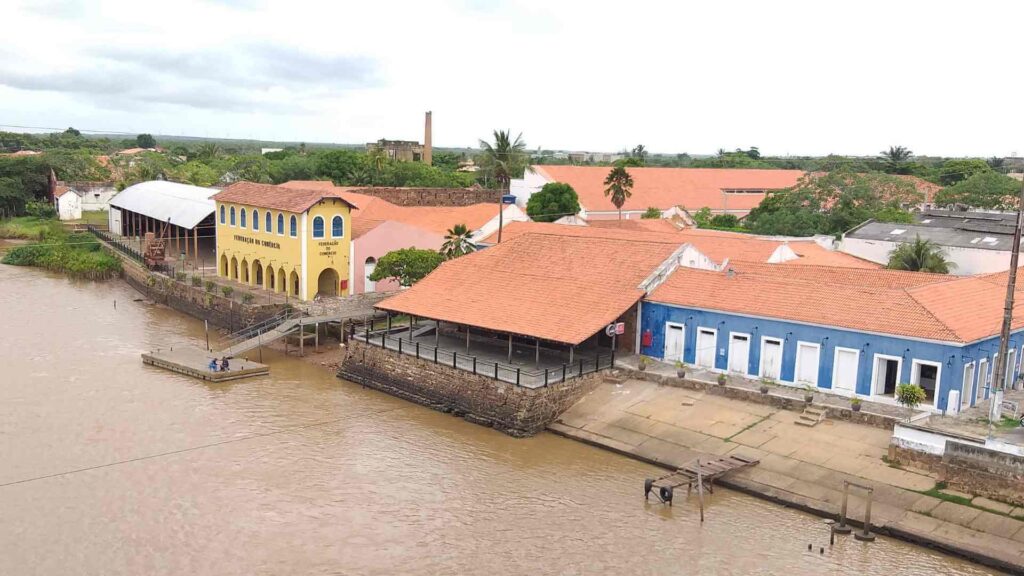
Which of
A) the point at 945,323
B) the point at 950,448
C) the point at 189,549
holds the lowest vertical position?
the point at 189,549

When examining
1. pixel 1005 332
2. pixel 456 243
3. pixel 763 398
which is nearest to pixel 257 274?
pixel 456 243

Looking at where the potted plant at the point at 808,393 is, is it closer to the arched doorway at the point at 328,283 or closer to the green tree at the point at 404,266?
the green tree at the point at 404,266

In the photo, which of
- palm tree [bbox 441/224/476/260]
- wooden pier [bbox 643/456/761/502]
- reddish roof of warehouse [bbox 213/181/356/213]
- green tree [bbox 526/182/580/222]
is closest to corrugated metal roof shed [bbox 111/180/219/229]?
reddish roof of warehouse [bbox 213/181/356/213]

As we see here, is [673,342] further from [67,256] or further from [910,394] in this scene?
[67,256]

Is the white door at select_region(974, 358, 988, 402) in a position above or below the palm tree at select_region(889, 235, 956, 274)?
below

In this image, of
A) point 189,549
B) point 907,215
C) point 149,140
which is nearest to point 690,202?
A: point 907,215

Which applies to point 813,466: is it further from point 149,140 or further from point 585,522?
point 149,140

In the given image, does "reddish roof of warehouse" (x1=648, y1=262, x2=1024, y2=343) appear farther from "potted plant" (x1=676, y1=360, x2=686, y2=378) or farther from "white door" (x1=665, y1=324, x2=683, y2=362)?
"potted plant" (x1=676, y1=360, x2=686, y2=378)
